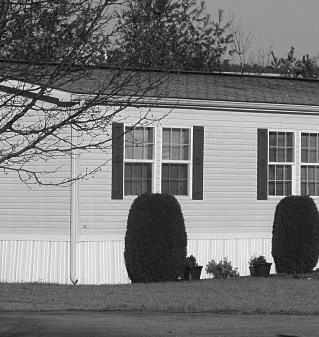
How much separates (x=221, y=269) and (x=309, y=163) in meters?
3.19

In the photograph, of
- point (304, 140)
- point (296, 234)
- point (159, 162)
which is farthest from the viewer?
point (304, 140)

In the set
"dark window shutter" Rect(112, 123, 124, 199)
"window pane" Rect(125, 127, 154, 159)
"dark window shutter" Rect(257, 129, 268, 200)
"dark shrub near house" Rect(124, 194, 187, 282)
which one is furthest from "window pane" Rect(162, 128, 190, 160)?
"dark window shutter" Rect(257, 129, 268, 200)

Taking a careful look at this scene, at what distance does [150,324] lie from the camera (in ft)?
44.1

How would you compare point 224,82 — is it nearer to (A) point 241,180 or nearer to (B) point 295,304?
(A) point 241,180

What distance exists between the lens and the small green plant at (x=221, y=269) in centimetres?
1948

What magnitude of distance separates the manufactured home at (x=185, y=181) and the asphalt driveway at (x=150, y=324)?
430 centimetres

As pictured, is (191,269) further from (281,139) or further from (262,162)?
(281,139)

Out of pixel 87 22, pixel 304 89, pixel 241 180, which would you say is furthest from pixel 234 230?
pixel 87 22

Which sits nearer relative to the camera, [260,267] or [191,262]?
[191,262]

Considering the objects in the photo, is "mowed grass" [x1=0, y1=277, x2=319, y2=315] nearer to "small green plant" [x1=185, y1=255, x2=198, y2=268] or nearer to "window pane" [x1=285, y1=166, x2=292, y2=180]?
"small green plant" [x1=185, y1=255, x2=198, y2=268]

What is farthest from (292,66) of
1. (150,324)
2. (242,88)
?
(150,324)

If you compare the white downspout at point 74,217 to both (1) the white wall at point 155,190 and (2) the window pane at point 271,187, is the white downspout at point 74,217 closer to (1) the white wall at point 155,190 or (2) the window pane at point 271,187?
(1) the white wall at point 155,190

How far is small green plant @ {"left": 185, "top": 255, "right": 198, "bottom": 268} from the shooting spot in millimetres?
19234

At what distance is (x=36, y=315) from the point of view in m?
14.3
